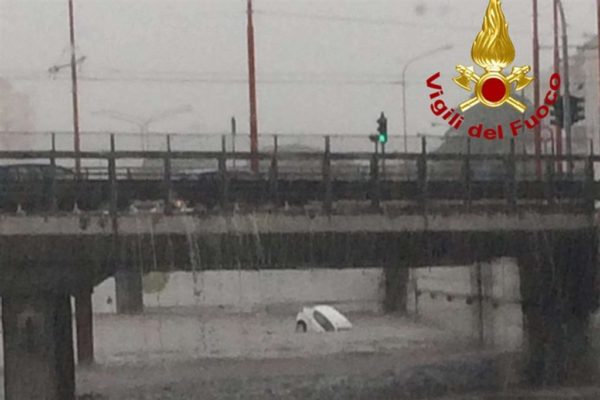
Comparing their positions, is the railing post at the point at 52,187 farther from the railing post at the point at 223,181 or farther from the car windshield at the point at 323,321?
the car windshield at the point at 323,321

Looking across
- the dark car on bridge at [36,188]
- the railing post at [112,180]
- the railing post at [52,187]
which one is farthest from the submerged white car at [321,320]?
the railing post at [52,187]

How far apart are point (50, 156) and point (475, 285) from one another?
33.2ft

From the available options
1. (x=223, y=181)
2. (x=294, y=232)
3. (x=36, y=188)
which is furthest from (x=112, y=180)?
(x=294, y=232)

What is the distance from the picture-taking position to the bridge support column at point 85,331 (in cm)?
1688

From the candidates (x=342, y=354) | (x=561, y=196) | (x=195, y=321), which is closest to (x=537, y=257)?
(x=561, y=196)

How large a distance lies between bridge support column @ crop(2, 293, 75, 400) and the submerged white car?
9262 millimetres

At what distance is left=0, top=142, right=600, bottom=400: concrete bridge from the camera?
41.2 ft

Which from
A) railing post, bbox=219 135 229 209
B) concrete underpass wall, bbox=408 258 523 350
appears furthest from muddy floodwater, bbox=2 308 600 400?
railing post, bbox=219 135 229 209

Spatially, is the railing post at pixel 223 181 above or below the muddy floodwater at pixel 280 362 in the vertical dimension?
above

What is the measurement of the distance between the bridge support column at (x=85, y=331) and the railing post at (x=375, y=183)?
18.4ft

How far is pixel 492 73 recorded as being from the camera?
482 inches

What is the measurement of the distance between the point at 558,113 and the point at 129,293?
991 cm

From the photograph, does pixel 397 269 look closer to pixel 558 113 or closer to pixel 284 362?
pixel 284 362

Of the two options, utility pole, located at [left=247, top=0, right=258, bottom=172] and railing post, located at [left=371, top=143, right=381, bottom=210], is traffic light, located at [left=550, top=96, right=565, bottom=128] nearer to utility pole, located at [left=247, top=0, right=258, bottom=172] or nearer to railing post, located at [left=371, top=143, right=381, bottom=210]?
railing post, located at [left=371, top=143, right=381, bottom=210]
